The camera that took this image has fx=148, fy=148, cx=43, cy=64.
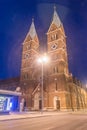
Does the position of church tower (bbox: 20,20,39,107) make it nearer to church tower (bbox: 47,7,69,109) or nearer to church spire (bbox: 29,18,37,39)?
church spire (bbox: 29,18,37,39)

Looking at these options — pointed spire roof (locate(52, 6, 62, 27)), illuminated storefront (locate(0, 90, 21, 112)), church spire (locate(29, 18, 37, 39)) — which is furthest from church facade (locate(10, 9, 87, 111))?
illuminated storefront (locate(0, 90, 21, 112))

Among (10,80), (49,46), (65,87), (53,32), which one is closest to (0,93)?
(65,87)

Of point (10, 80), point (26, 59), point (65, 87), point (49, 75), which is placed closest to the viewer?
point (65, 87)

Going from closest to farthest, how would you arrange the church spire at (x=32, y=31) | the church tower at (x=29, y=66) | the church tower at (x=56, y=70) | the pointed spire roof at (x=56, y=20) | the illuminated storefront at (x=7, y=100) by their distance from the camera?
the illuminated storefront at (x=7, y=100) → the church tower at (x=56, y=70) → the church tower at (x=29, y=66) → the pointed spire roof at (x=56, y=20) → the church spire at (x=32, y=31)

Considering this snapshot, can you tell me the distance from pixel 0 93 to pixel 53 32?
34850 millimetres

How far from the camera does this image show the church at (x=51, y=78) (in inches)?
1686

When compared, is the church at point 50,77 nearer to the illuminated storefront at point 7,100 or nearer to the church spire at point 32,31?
the church spire at point 32,31

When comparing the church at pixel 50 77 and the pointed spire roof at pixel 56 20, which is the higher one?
the pointed spire roof at pixel 56 20

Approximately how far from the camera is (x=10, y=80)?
2584 inches

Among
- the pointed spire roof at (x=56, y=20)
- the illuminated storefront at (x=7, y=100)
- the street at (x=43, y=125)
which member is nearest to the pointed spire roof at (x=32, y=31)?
the pointed spire roof at (x=56, y=20)

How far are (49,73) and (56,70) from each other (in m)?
2.62

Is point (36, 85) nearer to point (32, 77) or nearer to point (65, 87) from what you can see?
point (32, 77)

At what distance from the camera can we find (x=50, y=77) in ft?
150

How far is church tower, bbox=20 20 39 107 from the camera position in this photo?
161 ft
